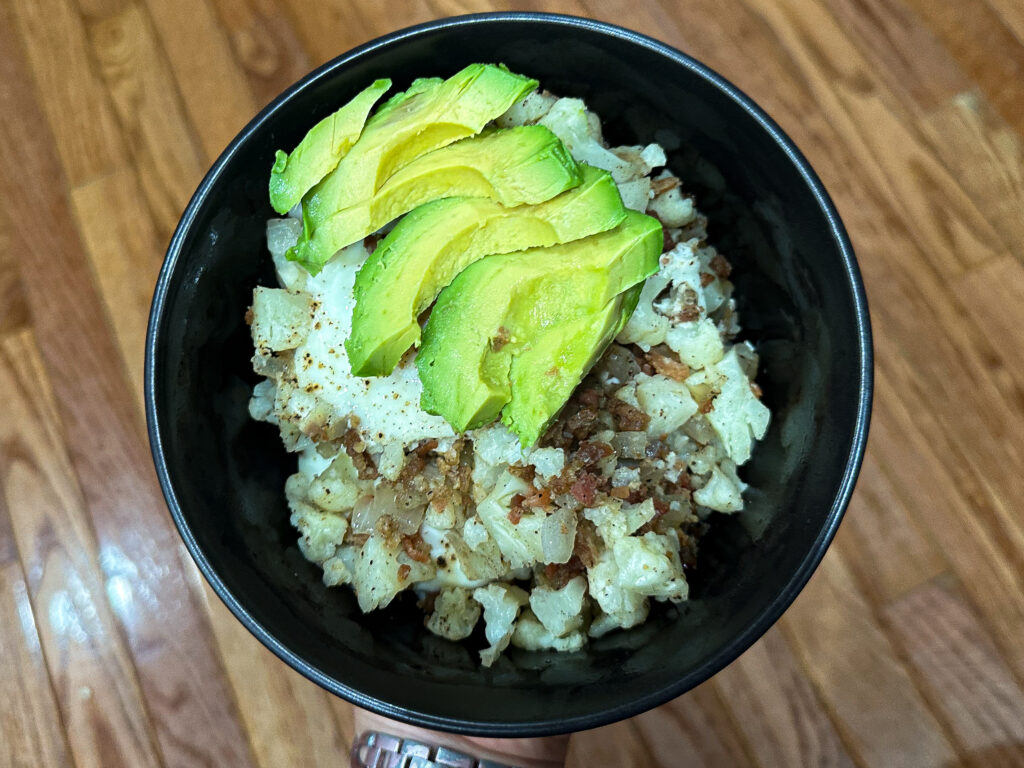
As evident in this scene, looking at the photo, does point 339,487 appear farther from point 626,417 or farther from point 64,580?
point 64,580

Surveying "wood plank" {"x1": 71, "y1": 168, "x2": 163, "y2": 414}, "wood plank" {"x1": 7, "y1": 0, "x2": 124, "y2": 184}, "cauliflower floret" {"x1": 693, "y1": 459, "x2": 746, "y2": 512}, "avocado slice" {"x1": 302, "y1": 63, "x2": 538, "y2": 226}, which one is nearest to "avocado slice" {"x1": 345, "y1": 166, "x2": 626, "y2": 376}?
"avocado slice" {"x1": 302, "y1": 63, "x2": 538, "y2": 226}

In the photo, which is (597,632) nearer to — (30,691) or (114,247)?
(30,691)

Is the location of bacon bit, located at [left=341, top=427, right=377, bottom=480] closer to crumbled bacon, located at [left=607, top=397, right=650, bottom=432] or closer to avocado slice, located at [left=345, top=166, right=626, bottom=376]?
avocado slice, located at [left=345, top=166, right=626, bottom=376]

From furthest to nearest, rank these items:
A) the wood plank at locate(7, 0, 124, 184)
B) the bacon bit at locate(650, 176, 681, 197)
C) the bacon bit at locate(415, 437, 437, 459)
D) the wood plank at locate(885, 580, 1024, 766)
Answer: the wood plank at locate(7, 0, 124, 184)
the wood plank at locate(885, 580, 1024, 766)
the bacon bit at locate(650, 176, 681, 197)
the bacon bit at locate(415, 437, 437, 459)

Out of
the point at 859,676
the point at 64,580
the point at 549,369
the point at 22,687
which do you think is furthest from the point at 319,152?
the point at 859,676

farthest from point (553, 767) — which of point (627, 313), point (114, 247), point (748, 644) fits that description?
point (114, 247)

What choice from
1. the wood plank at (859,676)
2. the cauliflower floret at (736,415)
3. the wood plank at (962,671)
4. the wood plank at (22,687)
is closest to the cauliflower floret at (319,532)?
the cauliflower floret at (736,415)
